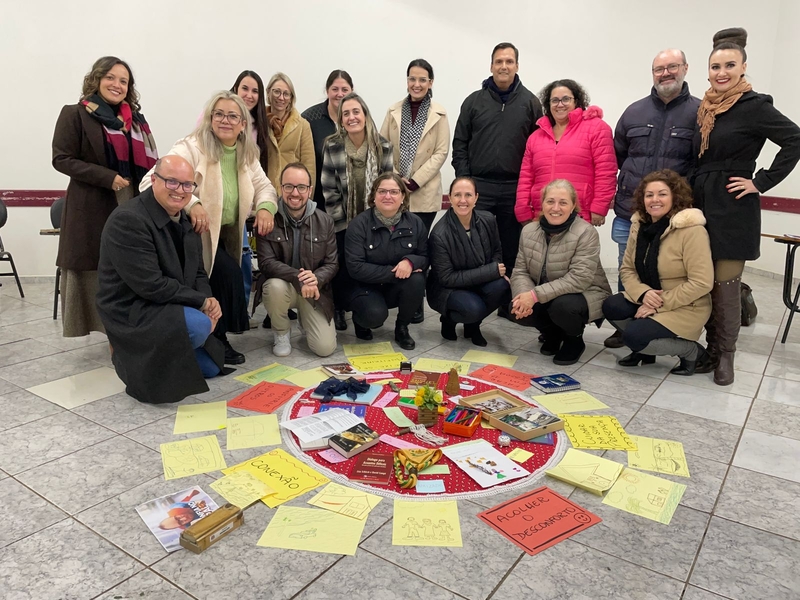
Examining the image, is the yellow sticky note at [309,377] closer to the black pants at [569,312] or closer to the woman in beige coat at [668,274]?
Result: the black pants at [569,312]

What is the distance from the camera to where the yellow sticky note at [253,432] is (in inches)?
97.8

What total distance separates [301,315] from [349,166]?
106cm

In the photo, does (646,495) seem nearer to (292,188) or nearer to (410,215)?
(410,215)

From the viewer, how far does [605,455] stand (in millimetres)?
2438

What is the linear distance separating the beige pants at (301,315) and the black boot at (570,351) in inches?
54.6

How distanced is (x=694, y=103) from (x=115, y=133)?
10.9 feet

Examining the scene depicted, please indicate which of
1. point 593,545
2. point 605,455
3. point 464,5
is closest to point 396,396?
point 605,455

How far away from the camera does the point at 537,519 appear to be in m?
1.99

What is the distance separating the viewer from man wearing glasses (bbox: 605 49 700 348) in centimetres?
340

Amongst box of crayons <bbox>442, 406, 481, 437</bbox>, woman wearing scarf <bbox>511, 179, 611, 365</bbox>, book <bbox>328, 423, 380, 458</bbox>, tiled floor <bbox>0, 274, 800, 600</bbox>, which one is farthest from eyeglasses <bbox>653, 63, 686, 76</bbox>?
book <bbox>328, 423, 380, 458</bbox>

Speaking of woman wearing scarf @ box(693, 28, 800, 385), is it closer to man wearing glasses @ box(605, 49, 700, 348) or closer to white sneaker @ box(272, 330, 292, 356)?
man wearing glasses @ box(605, 49, 700, 348)

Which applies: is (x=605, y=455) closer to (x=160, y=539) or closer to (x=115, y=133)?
(x=160, y=539)

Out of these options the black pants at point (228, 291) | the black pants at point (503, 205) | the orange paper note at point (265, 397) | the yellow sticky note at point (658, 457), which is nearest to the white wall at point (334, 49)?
the black pants at point (503, 205)

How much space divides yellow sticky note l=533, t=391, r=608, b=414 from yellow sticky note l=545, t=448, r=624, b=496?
0.48 m
